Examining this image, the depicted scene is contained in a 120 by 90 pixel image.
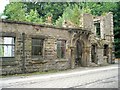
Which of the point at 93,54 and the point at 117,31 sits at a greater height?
the point at 117,31

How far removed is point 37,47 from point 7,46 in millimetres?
3094

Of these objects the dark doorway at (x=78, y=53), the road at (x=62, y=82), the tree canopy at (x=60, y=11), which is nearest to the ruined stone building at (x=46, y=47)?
the dark doorway at (x=78, y=53)

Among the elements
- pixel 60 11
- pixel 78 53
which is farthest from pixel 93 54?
pixel 60 11

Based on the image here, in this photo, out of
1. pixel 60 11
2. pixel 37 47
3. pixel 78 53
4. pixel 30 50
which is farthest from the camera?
pixel 60 11

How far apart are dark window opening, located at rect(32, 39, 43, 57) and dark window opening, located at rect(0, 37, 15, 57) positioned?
2.09 metres

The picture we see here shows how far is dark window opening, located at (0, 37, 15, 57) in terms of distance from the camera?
19.0 m

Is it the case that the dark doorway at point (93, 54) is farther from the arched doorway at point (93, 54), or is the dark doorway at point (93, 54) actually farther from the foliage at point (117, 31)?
the foliage at point (117, 31)

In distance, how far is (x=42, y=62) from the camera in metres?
21.9

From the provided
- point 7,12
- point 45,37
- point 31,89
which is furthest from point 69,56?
point 7,12

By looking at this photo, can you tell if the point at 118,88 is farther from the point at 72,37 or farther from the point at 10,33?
the point at 72,37

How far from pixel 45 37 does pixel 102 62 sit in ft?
34.6

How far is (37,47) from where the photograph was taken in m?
21.7

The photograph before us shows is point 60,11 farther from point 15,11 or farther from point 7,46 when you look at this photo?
point 7,46

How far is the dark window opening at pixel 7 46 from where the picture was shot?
19.0 metres
